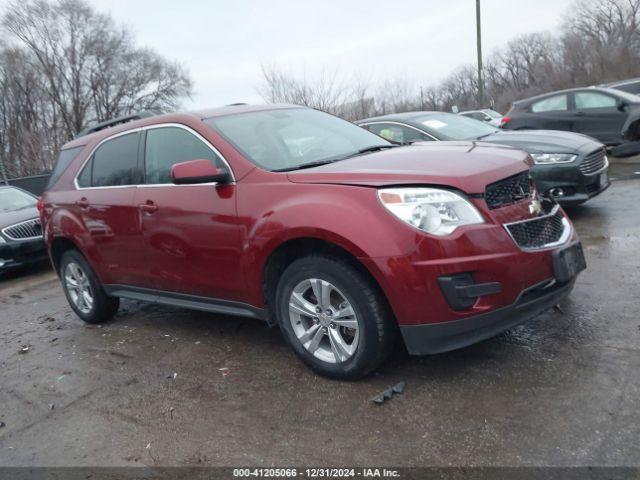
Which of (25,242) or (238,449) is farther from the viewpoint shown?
(25,242)

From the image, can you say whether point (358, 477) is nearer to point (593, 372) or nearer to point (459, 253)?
point (459, 253)

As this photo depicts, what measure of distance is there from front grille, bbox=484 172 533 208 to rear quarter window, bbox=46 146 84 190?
3721mm

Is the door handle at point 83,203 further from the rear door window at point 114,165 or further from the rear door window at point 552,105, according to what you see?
the rear door window at point 552,105

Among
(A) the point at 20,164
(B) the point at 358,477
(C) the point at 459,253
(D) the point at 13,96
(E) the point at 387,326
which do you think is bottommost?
(B) the point at 358,477

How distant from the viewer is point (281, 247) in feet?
11.0

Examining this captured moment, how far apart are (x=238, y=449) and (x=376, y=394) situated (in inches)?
32.2

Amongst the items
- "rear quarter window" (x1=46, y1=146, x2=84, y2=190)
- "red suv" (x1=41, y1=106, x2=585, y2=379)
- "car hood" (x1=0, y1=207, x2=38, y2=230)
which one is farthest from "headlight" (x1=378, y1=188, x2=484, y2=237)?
"car hood" (x1=0, y1=207, x2=38, y2=230)

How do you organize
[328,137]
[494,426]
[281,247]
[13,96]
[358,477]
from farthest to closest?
[13,96], [328,137], [281,247], [494,426], [358,477]

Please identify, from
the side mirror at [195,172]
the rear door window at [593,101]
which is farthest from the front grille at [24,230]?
the rear door window at [593,101]

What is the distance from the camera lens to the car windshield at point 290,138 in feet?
12.1

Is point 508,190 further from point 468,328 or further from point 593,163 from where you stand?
point 593,163

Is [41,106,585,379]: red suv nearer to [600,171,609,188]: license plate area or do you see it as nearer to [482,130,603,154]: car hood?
[482,130,603,154]: car hood

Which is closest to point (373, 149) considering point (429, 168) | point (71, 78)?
point (429, 168)

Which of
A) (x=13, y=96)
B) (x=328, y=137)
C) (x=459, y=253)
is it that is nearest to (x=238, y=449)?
(x=459, y=253)
